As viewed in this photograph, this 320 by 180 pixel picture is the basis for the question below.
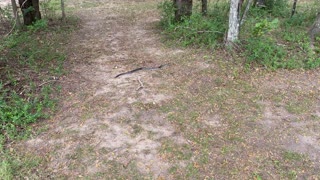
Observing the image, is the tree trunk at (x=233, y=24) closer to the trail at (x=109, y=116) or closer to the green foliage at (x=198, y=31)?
the green foliage at (x=198, y=31)

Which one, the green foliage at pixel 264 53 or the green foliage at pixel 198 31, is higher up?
the green foliage at pixel 198 31

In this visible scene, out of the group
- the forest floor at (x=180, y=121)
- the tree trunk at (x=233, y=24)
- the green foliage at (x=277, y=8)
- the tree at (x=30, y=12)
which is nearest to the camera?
the forest floor at (x=180, y=121)

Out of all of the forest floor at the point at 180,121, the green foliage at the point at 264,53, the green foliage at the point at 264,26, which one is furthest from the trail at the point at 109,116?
the green foliage at the point at 264,26

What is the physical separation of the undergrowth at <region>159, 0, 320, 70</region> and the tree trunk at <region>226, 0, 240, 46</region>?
15cm

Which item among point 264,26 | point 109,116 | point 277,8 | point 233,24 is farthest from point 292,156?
point 277,8

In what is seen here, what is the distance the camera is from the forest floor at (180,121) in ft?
9.21

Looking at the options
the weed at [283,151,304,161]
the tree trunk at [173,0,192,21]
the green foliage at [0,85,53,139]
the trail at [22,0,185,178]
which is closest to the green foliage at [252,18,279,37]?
the trail at [22,0,185,178]

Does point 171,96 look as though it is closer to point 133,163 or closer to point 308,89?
point 133,163

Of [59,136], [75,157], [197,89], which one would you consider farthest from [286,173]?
[59,136]

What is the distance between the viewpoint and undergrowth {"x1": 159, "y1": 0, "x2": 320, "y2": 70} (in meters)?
4.81

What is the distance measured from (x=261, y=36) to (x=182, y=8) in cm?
230

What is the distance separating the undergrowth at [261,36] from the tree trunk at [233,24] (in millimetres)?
150

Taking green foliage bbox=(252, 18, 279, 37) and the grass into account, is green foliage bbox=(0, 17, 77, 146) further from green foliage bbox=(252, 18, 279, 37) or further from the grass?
green foliage bbox=(252, 18, 279, 37)

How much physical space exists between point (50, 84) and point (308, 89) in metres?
3.78
